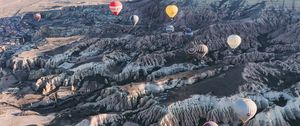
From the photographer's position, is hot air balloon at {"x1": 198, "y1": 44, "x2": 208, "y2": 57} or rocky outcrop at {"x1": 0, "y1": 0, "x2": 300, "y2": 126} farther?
hot air balloon at {"x1": 198, "y1": 44, "x2": 208, "y2": 57}

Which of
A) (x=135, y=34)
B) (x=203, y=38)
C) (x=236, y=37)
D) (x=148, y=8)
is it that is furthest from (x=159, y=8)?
(x=236, y=37)

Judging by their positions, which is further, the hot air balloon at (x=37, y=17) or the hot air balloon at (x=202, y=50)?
the hot air balloon at (x=37, y=17)

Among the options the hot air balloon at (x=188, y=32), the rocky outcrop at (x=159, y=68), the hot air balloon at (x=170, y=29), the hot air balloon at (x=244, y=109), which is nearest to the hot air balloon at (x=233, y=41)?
the rocky outcrop at (x=159, y=68)

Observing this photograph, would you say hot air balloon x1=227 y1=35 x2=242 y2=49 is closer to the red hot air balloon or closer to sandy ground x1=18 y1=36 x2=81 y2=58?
sandy ground x1=18 y1=36 x2=81 y2=58

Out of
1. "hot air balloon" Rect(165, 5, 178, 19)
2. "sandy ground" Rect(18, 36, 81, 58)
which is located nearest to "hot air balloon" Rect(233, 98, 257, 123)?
"hot air balloon" Rect(165, 5, 178, 19)

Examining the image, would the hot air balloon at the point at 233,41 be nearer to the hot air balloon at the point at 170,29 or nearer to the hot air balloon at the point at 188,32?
the hot air balloon at the point at 188,32

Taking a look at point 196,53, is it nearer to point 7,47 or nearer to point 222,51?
point 222,51
